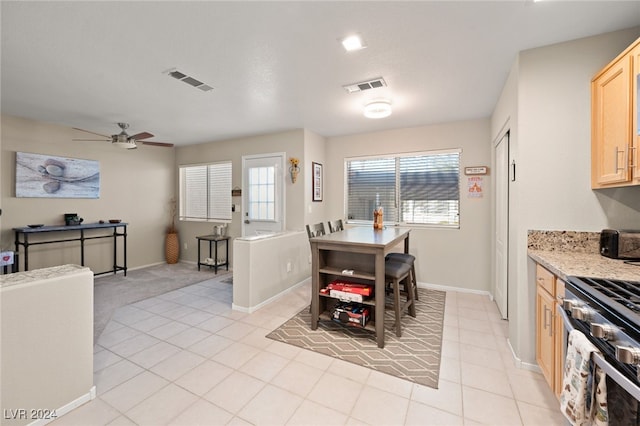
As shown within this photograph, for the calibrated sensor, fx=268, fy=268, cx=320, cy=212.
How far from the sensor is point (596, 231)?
1.96m

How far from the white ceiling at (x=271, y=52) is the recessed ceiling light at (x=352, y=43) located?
0.06 m

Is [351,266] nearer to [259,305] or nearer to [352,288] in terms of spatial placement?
[352,288]

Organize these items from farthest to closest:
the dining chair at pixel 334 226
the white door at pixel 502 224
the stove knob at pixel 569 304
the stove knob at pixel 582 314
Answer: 1. the dining chair at pixel 334 226
2. the white door at pixel 502 224
3. the stove knob at pixel 569 304
4. the stove knob at pixel 582 314

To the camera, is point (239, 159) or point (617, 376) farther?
point (239, 159)

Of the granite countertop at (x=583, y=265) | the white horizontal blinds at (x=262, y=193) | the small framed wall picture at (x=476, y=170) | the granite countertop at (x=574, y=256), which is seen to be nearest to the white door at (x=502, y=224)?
the small framed wall picture at (x=476, y=170)

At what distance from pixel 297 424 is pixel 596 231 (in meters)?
2.46

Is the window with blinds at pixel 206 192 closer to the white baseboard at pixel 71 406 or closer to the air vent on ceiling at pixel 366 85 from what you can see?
the air vent on ceiling at pixel 366 85

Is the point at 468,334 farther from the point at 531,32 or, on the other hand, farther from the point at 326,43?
the point at 326,43

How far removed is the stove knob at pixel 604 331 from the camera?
3.31 feet

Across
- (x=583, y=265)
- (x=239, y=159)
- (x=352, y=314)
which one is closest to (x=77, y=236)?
(x=239, y=159)

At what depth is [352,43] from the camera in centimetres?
202

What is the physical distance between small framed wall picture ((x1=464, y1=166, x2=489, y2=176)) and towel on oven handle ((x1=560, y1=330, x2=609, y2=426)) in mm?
2954

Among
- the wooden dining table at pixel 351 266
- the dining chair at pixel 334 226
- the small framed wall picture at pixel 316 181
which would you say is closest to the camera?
the wooden dining table at pixel 351 266

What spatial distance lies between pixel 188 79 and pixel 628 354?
3418 mm
